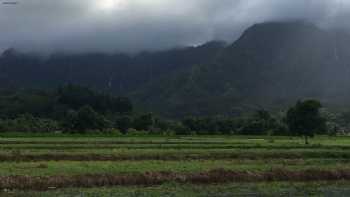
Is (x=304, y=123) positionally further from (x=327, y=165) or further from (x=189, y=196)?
(x=189, y=196)

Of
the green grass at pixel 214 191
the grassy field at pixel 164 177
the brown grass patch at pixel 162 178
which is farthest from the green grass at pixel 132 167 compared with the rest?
the green grass at pixel 214 191

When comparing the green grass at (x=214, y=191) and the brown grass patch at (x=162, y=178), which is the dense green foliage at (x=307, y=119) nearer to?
the brown grass patch at (x=162, y=178)

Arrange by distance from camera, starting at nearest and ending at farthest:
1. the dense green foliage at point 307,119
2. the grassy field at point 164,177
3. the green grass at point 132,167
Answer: the grassy field at point 164,177, the green grass at point 132,167, the dense green foliage at point 307,119

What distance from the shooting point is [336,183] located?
4203 cm

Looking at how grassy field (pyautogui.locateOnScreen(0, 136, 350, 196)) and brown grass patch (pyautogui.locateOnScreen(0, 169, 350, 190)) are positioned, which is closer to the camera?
grassy field (pyautogui.locateOnScreen(0, 136, 350, 196))

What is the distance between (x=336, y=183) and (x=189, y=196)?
14.0 metres

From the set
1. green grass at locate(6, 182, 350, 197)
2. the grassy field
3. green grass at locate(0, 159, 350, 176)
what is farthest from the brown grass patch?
green grass at locate(6, 182, 350, 197)

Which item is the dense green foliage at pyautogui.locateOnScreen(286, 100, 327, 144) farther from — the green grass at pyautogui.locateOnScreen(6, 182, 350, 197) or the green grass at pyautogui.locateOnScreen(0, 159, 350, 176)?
the green grass at pyautogui.locateOnScreen(6, 182, 350, 197)

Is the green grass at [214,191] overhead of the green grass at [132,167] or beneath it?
beneath

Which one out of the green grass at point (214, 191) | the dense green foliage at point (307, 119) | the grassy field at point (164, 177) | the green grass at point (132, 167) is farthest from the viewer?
the dense green foliage at point (307, 119)

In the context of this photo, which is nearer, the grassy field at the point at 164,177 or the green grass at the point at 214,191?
the green grass at the point at 214,191

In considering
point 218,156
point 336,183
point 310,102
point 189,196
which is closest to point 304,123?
point 310,102

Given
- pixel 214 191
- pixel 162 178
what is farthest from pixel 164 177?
pixel 214 191

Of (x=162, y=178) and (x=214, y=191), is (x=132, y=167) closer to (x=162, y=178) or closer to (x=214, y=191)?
(x=162, y=178)
